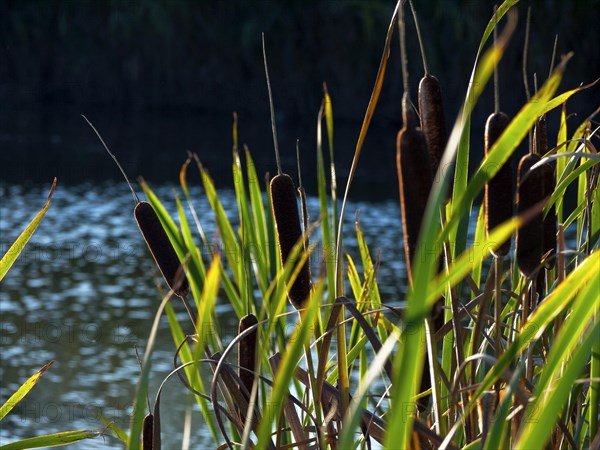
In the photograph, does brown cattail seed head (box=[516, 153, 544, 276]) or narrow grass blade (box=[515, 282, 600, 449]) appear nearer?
narrow grass blade (box=[515, 282, 600, 449])

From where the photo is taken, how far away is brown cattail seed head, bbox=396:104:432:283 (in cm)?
52

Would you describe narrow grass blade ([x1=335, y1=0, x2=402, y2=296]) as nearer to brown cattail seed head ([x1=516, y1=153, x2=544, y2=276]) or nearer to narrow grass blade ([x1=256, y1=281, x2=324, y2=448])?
brown cattail seed head ([x1=516, y1=153, x2=544, y2=276])

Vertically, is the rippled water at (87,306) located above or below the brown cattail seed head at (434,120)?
below

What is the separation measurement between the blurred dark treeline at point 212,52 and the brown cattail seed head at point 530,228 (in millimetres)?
9995

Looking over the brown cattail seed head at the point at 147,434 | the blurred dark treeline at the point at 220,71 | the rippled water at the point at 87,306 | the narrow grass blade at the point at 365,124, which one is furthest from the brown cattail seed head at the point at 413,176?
the blurred dark treeline at the point at 220,71

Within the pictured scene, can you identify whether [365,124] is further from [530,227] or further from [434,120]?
[530,227]

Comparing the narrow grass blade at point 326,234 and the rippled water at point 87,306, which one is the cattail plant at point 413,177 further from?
the rippled water at point 87,306

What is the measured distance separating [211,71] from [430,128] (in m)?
12.3

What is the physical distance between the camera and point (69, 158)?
10.0m

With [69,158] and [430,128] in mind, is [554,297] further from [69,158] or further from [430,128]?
[69,158]

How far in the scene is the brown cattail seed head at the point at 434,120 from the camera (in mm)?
720

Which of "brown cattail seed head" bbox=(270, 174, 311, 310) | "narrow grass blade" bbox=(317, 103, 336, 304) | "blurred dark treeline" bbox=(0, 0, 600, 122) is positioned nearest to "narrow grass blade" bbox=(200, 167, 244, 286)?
"narrow grass blade" bbox=(317, 103, 336, 304)

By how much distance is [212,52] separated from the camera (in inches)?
500

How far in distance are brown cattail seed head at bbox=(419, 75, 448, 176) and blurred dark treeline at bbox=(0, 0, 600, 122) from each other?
9.90 meters
